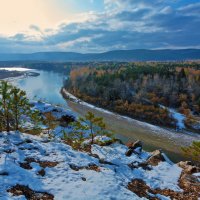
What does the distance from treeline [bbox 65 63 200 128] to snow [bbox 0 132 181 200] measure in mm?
51910

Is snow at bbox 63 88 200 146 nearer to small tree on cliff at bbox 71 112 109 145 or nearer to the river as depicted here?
the river

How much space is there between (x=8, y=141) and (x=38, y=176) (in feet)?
18.9

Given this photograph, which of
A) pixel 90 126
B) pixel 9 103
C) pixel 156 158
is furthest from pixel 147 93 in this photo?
pixel 9 103

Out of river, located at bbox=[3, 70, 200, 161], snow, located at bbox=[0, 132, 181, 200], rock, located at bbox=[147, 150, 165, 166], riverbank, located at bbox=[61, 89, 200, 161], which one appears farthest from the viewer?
riverbank, located at bbox=[61, 89, 200, 161]

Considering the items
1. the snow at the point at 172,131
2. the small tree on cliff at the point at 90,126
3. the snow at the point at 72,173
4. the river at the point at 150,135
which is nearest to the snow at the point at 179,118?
the snow at the point at 172,131

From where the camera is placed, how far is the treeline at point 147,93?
256 ft

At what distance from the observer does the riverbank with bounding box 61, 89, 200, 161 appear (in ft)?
169

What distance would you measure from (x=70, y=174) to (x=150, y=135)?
4591 centimetres

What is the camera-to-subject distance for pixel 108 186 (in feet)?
51.1

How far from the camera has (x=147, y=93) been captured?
92938 mm

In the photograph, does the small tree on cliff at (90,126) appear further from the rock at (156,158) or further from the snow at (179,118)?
the snow at (179,118)

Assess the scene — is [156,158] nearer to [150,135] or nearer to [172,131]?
[150,135]

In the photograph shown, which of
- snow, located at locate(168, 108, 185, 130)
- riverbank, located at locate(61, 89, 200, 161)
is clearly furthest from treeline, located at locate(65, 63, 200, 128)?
riverbank, located at locate(61, 89, 200, 161)

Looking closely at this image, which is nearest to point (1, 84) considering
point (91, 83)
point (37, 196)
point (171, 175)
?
point (37, 196)
